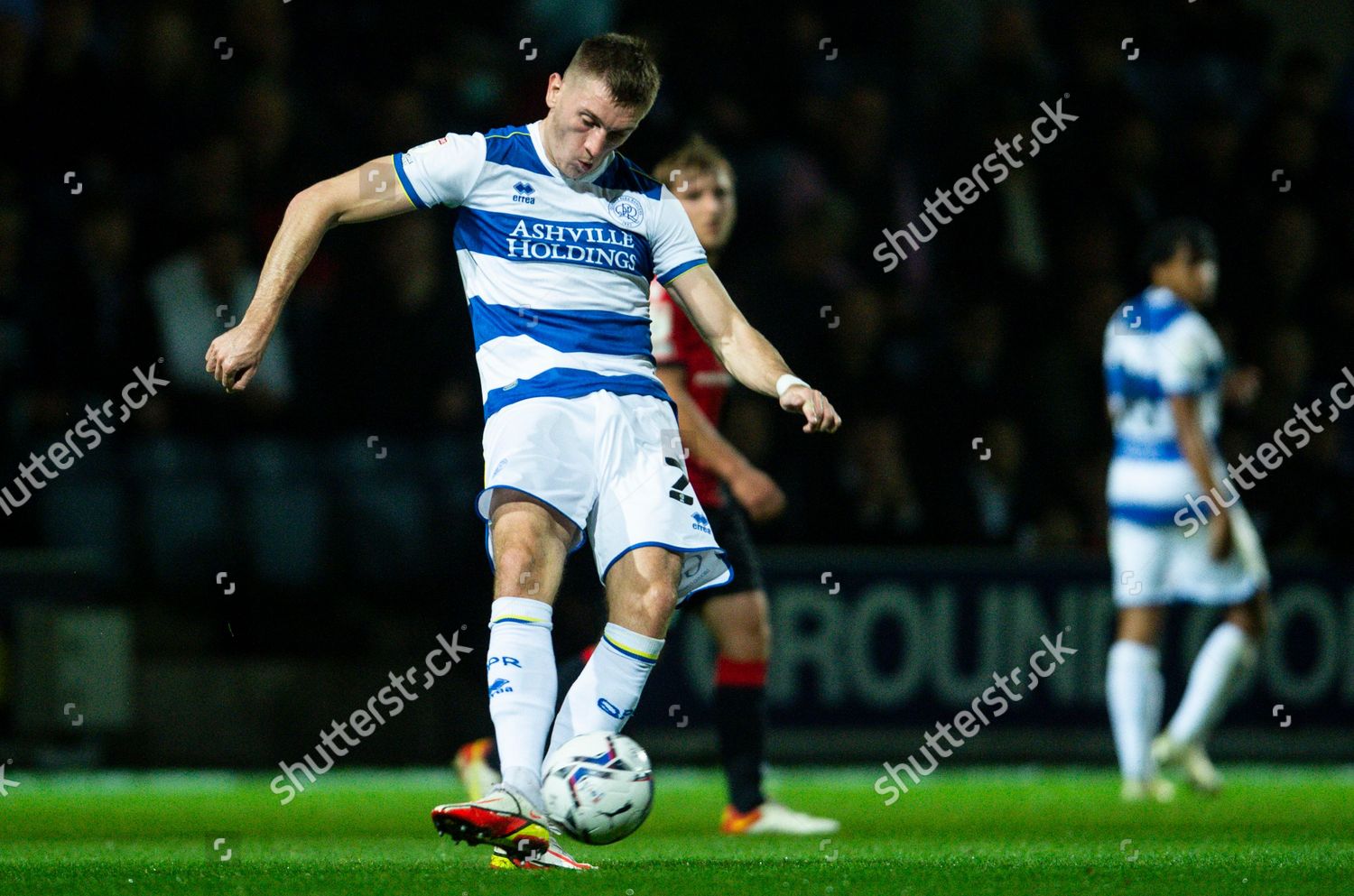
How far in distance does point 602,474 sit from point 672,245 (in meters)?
0.64

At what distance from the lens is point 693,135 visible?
21.9ft

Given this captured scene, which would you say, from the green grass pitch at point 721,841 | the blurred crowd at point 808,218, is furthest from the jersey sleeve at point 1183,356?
the blurred crowd at point 808,218

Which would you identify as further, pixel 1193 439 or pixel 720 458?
pixel 1193 439

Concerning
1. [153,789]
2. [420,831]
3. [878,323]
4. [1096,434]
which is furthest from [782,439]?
[420,831]

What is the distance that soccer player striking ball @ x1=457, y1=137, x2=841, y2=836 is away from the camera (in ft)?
21.1

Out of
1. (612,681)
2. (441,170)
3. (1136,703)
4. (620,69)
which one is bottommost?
(1136,703)

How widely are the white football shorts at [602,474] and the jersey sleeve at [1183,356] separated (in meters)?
3.96

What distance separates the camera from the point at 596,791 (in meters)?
4.47

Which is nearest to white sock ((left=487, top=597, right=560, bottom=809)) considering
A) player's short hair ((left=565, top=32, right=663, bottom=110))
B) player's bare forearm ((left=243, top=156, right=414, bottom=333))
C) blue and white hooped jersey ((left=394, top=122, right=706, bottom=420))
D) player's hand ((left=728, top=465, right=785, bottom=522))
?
blue and white hooped jersey ((left=394, top=122, right=706, bottom=420))

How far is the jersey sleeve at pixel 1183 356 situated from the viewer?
328 inches

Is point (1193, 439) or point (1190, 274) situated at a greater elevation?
point (1190, 274)

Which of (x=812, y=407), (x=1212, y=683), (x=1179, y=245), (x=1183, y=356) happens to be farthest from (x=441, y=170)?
(x=1212, y=683)

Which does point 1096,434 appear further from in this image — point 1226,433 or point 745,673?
point 745,673

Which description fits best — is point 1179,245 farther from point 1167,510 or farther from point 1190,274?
point 1167,510
